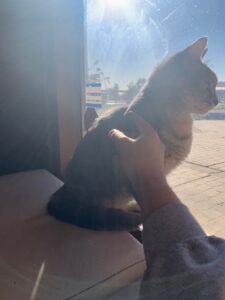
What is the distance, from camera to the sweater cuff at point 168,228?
0.39 meters

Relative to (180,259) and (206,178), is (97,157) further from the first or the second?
(206,178)

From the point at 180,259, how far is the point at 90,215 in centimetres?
50

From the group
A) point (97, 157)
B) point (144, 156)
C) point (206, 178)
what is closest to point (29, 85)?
point (97, 157)

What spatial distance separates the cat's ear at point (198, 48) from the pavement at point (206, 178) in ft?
0.83

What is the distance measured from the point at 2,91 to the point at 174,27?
2.35ft

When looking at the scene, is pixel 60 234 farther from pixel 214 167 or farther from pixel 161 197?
pixel 214 167

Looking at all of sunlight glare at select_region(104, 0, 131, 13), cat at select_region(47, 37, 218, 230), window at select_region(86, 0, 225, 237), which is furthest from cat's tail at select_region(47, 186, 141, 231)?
sunlight glare at select_region(104, 0, 131, 13)

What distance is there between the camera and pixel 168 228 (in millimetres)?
395

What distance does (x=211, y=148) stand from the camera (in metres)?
2.12

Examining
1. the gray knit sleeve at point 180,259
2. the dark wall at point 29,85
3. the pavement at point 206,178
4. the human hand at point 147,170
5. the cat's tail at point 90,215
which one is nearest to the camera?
the gray knit sleeve at point 180,259

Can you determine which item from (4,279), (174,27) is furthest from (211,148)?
(4,279)

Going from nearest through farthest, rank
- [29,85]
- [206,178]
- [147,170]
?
1. [147,170]
2. [29,85]
3. [206,178]

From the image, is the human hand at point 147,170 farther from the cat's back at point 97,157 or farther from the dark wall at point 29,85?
the dark wall at point 29,85

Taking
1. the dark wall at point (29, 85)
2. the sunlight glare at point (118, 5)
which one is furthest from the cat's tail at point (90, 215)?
the sunlight glare at point (118, 5)
